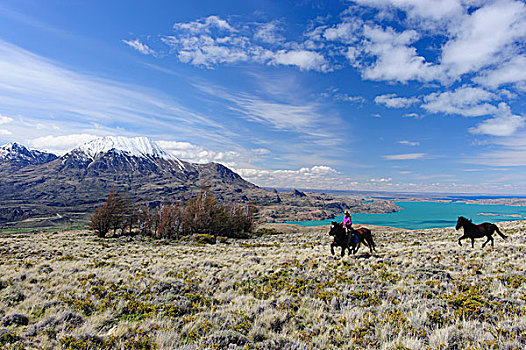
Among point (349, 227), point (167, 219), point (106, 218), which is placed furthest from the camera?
point (167, 219)

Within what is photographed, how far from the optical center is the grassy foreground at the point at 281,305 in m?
6.72

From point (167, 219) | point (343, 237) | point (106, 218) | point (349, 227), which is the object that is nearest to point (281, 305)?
point (343, 237)

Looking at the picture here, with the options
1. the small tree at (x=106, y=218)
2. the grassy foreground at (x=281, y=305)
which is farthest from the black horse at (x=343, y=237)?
the small tree at (x=106, y=218)

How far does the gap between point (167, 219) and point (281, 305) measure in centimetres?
5355

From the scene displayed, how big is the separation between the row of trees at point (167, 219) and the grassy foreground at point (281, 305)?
4018cm

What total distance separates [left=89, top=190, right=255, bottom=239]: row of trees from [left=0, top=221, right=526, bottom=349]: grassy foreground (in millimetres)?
40184

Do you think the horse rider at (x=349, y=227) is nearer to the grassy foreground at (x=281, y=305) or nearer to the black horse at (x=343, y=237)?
the black horse at (x=343, y=237)

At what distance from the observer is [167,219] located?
5734 cm

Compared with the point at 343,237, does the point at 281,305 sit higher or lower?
lower

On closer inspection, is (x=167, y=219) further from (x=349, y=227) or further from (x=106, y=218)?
(x=349, y=227)

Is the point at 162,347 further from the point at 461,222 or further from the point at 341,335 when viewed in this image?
the point at 461,222

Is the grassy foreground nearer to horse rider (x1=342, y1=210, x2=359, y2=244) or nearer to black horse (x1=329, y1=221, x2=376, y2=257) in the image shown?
black horse (x1=329, y1=221, x2=376, y2=257)

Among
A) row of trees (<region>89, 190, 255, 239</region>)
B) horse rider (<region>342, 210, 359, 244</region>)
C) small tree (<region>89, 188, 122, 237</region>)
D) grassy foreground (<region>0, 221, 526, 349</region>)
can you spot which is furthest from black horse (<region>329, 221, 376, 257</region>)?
small tree (<region>89, 188, 122, 237</region>)

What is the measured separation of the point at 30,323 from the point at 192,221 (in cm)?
5234
